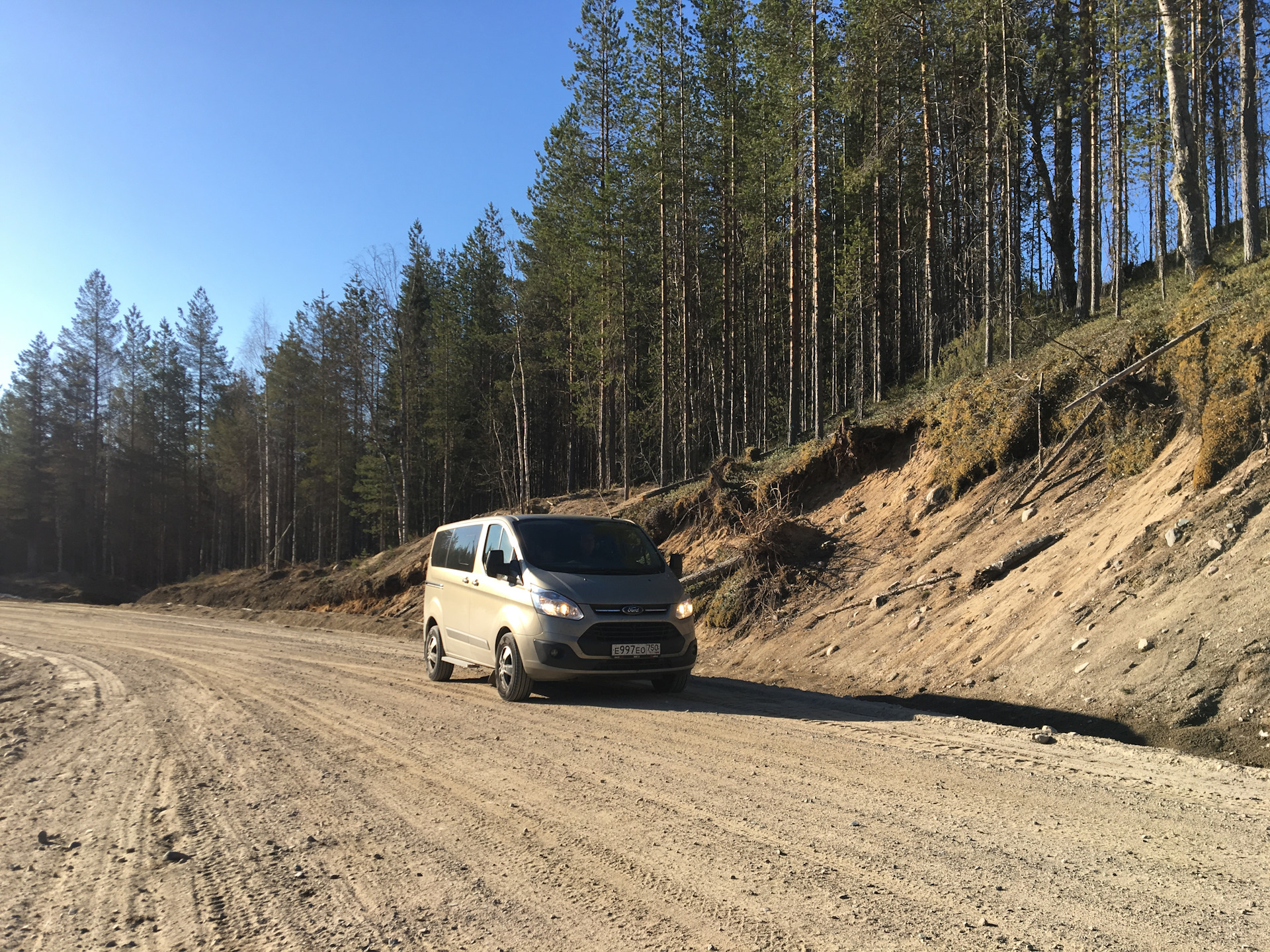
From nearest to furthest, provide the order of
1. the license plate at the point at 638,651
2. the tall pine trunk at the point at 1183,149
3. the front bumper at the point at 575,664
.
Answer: the front bumper at the point at 575,664 → the license plate at the point at 638,651 → the tall pine trunk at the point at 1183,149

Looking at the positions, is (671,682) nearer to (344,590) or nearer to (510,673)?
(510,673)

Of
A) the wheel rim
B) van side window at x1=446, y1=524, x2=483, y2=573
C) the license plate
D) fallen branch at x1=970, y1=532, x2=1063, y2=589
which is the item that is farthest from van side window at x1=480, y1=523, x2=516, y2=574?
fallen branch at x1=970, y1=532, x2=1063, y2=589

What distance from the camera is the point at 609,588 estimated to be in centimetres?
896

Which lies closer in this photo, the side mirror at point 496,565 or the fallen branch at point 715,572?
the side mirror at point 496,565

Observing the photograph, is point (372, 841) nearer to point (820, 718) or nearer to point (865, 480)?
point (820, 718)

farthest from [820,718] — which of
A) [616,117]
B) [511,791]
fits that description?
[616,117]

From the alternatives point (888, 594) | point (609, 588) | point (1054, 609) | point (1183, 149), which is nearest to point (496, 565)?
point (609, 588)

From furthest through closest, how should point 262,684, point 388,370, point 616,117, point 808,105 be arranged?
1. point 388,370
2. point 616,117
3. point 808,105
4. point 262,684

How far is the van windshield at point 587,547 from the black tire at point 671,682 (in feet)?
4.05

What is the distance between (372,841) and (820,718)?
4.75 meters

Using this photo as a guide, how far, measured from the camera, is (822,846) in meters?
4.26

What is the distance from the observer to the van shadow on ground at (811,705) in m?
7.60

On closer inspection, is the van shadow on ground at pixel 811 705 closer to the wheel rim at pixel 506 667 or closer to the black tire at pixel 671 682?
the black tire at pixel 671 682

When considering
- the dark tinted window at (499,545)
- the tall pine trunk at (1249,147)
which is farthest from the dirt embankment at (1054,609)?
the tall pine trunk at (1249,147)
